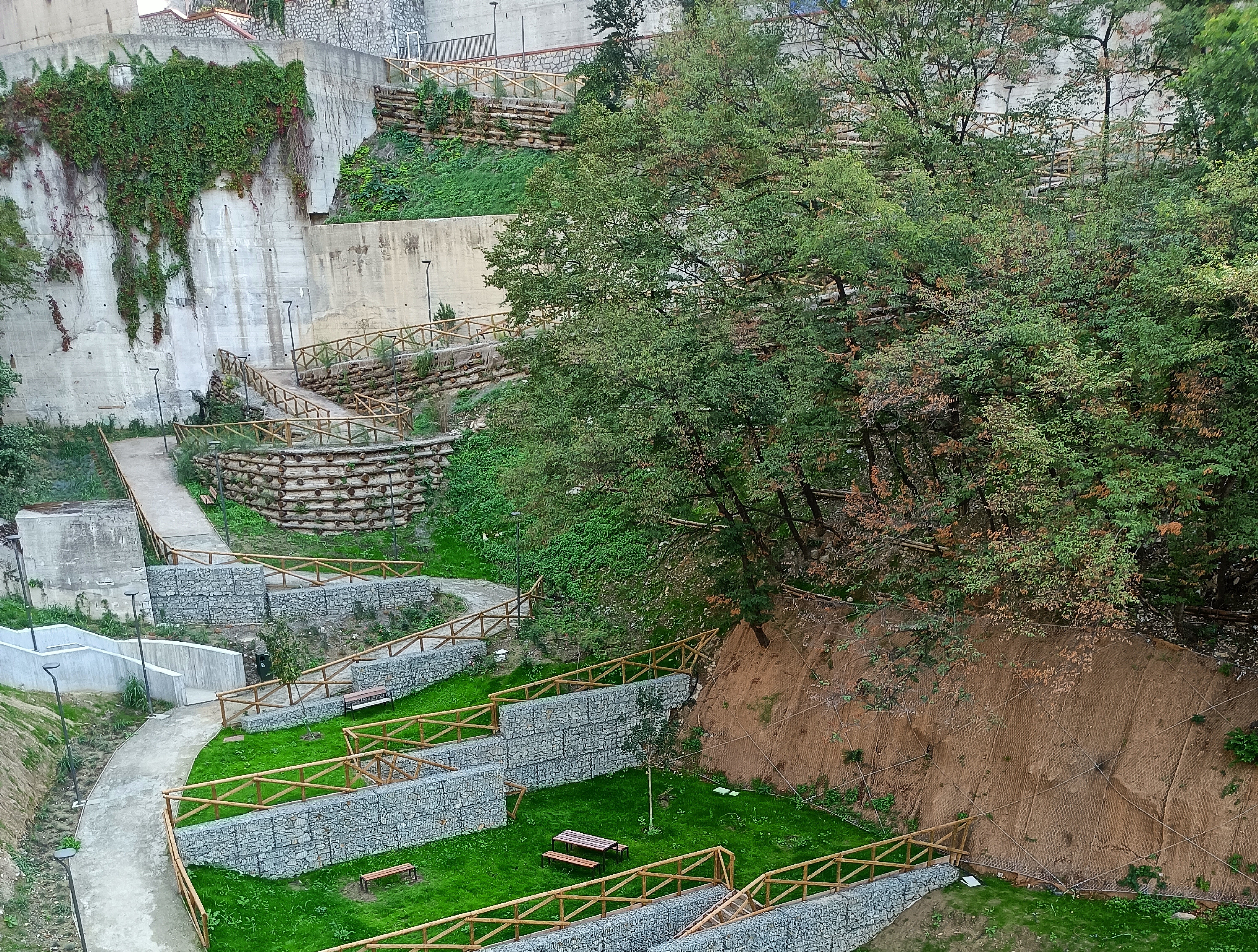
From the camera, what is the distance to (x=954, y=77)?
17188mm

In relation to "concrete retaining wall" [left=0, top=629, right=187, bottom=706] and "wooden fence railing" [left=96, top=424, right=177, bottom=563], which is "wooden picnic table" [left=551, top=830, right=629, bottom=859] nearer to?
"concrete retaining wall" [left=0, top=629, right=187, bottom=706]

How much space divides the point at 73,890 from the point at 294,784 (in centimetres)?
362

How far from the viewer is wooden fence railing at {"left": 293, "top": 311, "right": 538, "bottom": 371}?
2798 cm

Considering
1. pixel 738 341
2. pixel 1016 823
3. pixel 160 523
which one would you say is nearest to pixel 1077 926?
pixel 1016 823

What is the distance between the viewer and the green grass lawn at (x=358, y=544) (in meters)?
23.3

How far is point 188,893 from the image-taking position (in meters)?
13.0

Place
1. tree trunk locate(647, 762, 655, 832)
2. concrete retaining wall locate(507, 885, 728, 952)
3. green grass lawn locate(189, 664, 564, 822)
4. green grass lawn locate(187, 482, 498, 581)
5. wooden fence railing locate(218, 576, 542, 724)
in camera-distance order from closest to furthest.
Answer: concrete retaining wall locate(507, 885, 728, 952)
tree trunk locate(647, 762, 655, 832)
green grass lawn locate(189, 664, 564, 822)
wooden fence railing locate(218, 576, 542, 724)
green grass lawn locate(187, 482, 498, 581)

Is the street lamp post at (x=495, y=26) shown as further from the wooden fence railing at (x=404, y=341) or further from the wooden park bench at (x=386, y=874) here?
the wooden park bench at (x=386, y=874)

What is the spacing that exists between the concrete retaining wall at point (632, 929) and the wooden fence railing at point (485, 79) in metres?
23.8

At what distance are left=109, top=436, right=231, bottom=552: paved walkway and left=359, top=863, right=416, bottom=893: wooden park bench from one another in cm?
891

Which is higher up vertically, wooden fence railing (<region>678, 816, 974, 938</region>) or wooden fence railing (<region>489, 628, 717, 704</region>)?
wooden fence railing (<region>489, 628, 717, 704</region>)

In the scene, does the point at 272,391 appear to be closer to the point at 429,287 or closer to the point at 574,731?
the point at 429,287

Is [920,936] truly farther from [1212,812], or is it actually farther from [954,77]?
[954,77]

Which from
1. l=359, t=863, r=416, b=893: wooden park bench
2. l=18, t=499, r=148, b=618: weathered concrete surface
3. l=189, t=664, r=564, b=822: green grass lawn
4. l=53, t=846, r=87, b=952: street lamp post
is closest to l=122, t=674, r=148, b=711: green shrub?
l=189, t=664, r=564, b=822: green grass lawn
